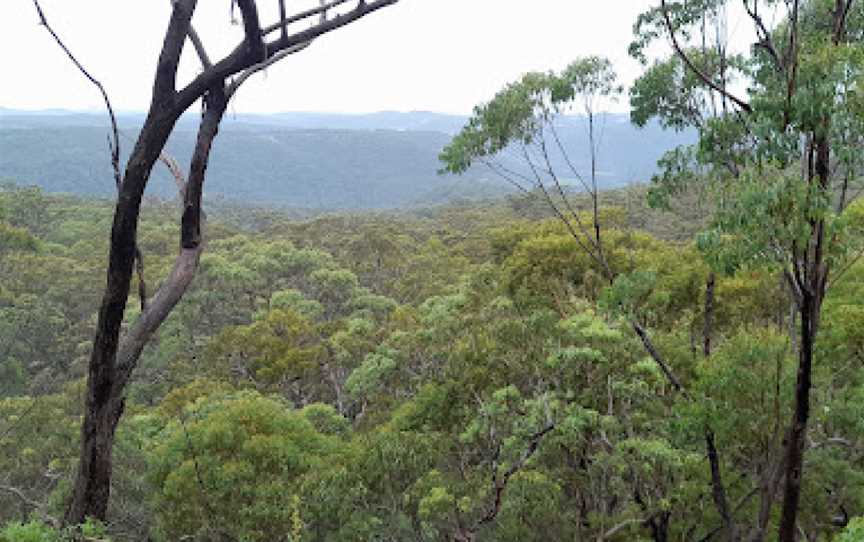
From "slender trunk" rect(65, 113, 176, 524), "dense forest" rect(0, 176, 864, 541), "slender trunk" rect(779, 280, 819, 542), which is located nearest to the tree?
"slender trunk" rect(65, 113, 176, 524)

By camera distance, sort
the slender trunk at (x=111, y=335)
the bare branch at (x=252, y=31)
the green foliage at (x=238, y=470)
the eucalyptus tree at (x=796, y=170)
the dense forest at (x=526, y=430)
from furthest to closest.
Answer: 1. the green foliage at (x=238, y=470)
2. the dense forest at (x=526, y=430)
3. the eucalyptus tree at (x=796, y=170)
4. the slender trunk at (x=111, y=335)
5. the bare branch at (x=252, y=31)

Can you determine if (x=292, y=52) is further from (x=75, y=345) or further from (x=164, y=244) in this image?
(x=164, y=244)

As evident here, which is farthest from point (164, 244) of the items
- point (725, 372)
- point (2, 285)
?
point (725, 372)

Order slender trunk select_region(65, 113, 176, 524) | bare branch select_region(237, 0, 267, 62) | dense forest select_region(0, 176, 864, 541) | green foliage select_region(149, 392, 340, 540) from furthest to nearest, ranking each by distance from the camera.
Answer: green foliage select_region(149, 392, 340, 540) → dense forest select_region(0, 176, 864, 541) → slender trunk select_region(65, 113, 176, 524) → bare branch select_region(237, 0, 267, 62)

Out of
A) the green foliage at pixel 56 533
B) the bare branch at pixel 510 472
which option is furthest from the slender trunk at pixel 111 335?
the bare branch at pixel 510 472

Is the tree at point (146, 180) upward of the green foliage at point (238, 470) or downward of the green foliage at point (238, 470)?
upward

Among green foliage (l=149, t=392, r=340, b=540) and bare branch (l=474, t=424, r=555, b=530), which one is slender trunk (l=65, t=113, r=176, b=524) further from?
green foliage (l=149, t=392, r=340, b=540)

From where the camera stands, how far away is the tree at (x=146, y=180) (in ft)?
10.4

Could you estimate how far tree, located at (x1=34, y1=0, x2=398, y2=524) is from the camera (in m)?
3.16

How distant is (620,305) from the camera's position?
26.7 feet

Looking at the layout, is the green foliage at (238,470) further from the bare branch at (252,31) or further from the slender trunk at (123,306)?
the bare branch at (252,31)

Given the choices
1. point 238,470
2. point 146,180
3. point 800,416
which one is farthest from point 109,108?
point 238,470

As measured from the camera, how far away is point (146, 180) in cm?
322

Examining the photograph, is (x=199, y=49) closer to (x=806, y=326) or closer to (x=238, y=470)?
(x=806, y=326)
